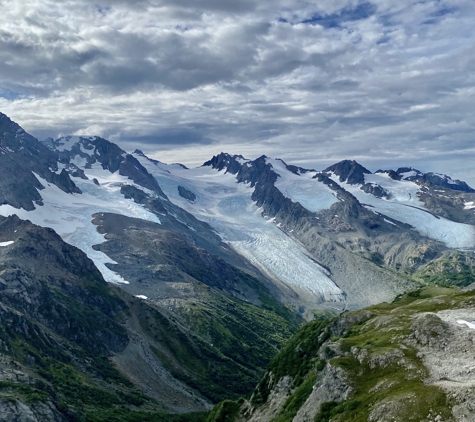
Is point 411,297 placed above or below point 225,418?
above

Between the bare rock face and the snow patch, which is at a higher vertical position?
the snow patch

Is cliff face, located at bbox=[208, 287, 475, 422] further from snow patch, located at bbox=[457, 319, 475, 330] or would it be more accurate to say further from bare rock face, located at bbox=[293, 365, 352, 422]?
bare rock face, located at bbox=[293, 365, 352, 422]

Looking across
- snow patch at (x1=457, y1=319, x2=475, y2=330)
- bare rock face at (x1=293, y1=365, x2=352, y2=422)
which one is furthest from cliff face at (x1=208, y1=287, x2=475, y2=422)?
bare rock face at (x1=293, y1=365, x2=352, y2=422)

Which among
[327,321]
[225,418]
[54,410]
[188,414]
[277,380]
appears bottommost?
[188,414]

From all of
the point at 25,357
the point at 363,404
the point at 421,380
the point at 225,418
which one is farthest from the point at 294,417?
the point at 25,357

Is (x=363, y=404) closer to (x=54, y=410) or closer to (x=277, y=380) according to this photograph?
(x=277, y=380)

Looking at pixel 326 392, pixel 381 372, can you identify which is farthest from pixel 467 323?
pixel 326 392

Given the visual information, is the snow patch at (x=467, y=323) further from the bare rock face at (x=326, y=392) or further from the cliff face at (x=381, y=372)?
the bare rock face at (x=326, y=392)

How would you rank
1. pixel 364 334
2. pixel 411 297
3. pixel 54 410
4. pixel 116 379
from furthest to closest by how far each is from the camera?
pixel 116 379 → pixel 54 410 → pixel 411 297 → pixel 364 334

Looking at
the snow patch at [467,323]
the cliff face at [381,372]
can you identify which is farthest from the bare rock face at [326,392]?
the snow patch at [467,323]
